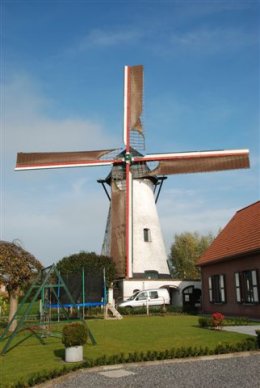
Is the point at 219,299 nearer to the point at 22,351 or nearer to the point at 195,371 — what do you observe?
the point at 22,351

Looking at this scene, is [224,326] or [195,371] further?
[224,326]

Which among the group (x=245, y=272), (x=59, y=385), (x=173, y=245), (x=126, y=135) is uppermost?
(x=126, y=135)

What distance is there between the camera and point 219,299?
2498 cm

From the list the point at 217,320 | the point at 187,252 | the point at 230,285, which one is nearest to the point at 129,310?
the point at 230,285

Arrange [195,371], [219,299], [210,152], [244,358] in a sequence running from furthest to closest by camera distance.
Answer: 1. [210,152]
2. [219,299]
3. [244,358]
4. [195,371]

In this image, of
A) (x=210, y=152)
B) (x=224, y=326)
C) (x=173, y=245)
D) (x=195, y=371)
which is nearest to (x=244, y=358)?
(x=195, y=371)

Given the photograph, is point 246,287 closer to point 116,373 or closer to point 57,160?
→ point 116,373

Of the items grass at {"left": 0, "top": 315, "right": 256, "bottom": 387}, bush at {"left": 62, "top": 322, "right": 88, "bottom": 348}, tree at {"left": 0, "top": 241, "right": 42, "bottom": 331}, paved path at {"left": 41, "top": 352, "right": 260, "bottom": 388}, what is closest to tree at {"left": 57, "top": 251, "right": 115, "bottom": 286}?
tree at {"left": 0, "top": 241, "right": 42, "bottom": 331}

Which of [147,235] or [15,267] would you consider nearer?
[15,267]

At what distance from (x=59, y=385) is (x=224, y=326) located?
1034 centimetres

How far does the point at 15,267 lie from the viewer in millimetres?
17328

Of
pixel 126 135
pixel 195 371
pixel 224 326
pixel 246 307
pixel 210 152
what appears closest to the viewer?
pixel 195 371

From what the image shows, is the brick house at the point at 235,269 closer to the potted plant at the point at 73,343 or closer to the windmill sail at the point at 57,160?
the windmill sail at the point at 57,160

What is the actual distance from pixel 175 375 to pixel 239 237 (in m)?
16.4
